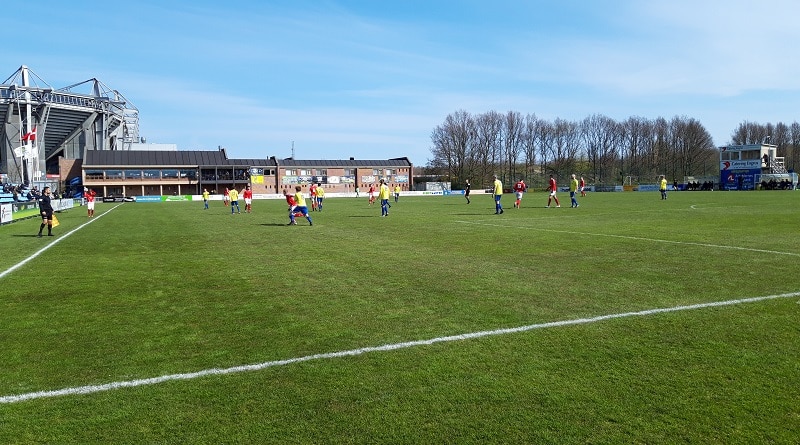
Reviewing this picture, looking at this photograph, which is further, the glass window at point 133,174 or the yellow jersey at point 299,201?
the glass window at point 133,174

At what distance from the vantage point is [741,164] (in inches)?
3068

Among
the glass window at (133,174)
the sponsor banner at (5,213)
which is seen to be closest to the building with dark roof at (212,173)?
the glass window at (133,174)

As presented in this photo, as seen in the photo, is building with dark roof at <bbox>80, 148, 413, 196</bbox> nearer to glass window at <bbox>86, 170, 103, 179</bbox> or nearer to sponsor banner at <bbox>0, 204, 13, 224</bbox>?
glass window at <bbox>86, 170, 103, 179</bbox>

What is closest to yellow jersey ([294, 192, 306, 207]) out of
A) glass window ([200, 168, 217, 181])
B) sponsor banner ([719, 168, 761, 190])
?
sponsor banner ([719, 168, 761, 190])

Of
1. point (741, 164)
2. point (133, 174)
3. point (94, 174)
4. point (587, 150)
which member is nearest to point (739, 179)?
point (741, 164)

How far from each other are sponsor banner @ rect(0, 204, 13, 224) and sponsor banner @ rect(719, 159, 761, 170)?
83.5 metres

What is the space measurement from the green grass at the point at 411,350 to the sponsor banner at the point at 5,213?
18.3m

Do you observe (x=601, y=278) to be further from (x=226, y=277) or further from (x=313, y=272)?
(x=226, y=277)

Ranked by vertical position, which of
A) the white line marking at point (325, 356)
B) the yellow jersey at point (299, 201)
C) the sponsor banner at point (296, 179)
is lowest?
the white line marking at point (325, 356)

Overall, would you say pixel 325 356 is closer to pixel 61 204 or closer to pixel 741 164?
pixel 61 204

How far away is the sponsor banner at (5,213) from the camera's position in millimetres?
26297

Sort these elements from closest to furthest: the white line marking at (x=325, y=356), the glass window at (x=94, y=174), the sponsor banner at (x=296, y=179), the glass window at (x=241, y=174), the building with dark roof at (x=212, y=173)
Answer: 1. the white line marking at (x=325, y=356)
2. the glass window at (x=94, y=174)
3. the building with dark roof at (x=212, y=173)
4. the glass window at (x=241, y=174)
5. the sponsor banner at (x=296, y=179)

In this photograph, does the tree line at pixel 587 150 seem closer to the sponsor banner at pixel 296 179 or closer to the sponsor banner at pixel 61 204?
the sponsor banner at pixel 296 179

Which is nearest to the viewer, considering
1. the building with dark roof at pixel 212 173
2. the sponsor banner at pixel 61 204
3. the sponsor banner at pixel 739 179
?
the sponsor banner at pixel 61 204
